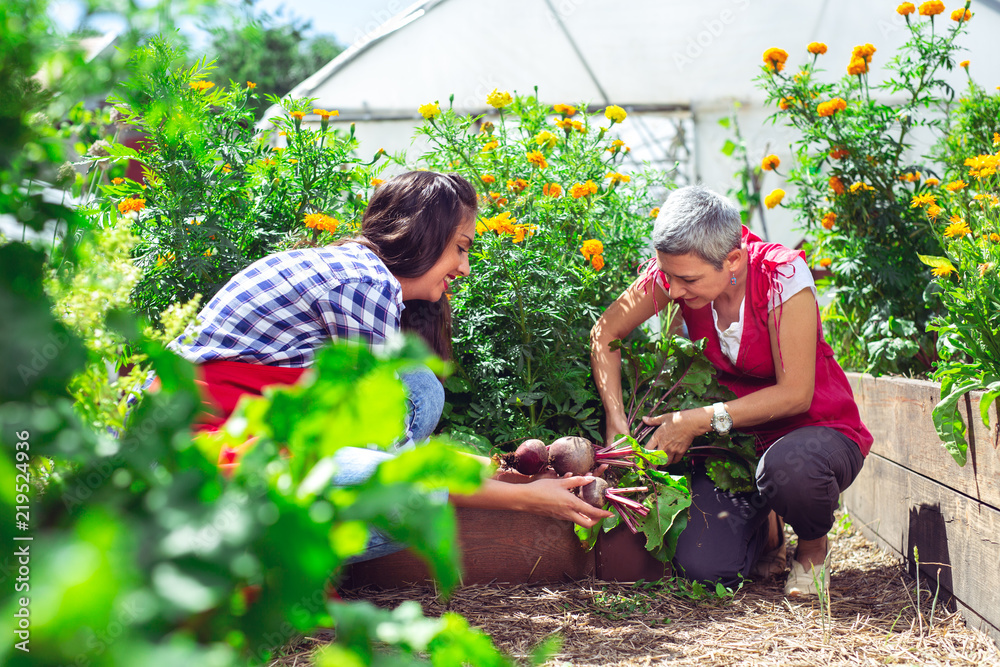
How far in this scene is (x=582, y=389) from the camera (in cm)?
216

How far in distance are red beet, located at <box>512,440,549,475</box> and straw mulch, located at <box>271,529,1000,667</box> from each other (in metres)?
0.32

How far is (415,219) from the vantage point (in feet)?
5.87

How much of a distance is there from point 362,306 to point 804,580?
53.9 inches

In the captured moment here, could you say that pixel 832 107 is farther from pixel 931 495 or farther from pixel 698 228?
pixel 931 495

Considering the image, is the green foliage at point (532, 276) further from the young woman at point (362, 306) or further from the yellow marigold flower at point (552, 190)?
the young woman at point (362, 306)

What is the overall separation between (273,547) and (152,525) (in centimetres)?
6

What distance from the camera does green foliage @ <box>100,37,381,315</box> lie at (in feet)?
6.42

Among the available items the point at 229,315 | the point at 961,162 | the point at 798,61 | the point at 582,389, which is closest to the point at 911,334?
the point at 961,162

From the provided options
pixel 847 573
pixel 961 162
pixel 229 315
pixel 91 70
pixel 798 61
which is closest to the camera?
pixel 91 70

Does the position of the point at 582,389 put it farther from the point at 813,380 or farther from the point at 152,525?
the point at 152,525

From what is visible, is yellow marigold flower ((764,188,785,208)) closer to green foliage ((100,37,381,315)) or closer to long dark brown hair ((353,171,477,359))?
long dark brown hair ((353,171,477,359))

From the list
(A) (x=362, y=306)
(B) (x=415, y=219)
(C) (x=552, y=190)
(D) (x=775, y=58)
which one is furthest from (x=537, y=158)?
(D) (x=775, y=58)

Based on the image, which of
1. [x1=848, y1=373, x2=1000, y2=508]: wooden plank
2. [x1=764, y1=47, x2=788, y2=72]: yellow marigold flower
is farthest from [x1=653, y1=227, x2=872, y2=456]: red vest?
[x1=764, y1=47, x2=788, y2=72]: yellow marigold flower

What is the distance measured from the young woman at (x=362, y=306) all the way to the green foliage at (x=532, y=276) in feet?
0.75
